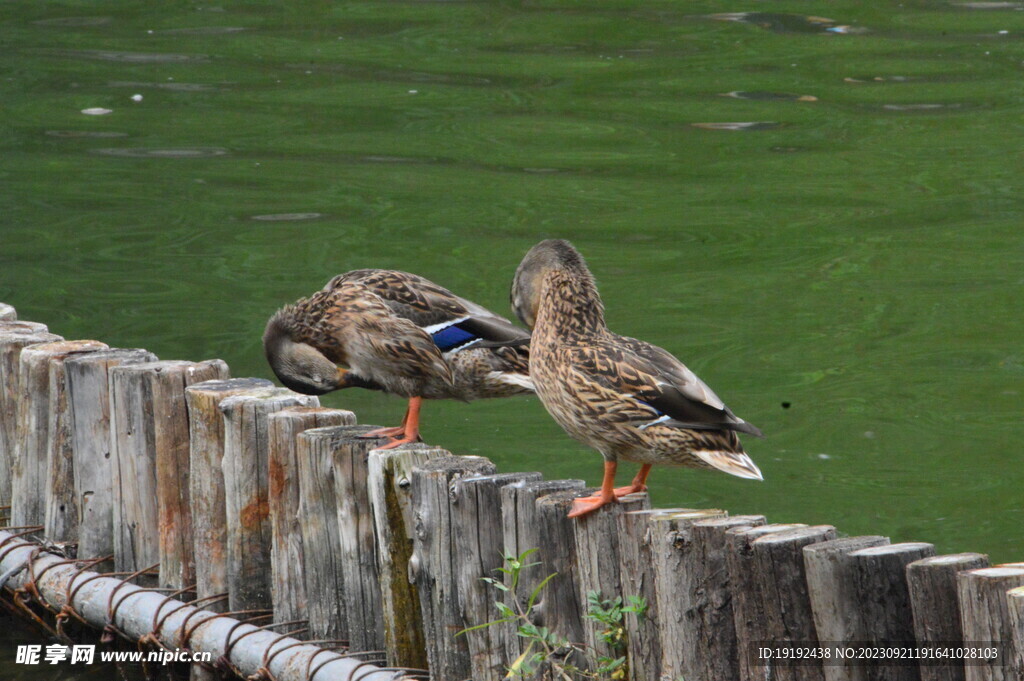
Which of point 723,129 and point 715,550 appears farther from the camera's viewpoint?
point 723,129

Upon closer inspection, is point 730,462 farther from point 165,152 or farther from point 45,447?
point 165,152

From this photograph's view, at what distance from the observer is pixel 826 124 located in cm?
1290

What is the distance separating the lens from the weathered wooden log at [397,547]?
14.3 feet

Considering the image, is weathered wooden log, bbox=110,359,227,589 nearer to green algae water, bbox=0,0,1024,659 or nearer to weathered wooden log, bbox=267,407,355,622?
weathered wooden log, bbox=267,407,355,622

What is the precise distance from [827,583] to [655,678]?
0.69 meters

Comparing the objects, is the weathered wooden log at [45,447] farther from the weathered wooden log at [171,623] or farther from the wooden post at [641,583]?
the wooden post at [641,583]

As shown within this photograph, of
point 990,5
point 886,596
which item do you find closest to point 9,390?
point 886,596

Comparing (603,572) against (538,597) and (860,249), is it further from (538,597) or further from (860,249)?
(860,249)

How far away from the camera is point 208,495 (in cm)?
491

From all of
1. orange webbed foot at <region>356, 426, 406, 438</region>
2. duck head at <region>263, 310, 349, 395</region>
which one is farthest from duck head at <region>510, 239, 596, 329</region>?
duck head at <region>263, 310, 349, 395</region>

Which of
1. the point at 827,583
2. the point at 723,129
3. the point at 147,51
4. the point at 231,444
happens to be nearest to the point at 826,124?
the point at 723,129

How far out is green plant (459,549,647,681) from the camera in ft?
12.8

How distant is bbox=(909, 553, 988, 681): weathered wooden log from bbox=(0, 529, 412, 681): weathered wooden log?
167 centimetres

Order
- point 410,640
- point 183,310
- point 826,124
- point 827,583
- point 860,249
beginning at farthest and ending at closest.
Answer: point 826,124
point 860,249
point 183,310
point 410,640
point 827,583
